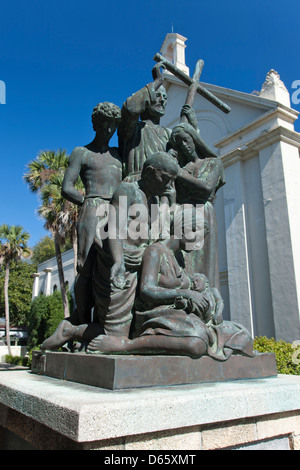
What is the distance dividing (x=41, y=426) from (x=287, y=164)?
12017 mm

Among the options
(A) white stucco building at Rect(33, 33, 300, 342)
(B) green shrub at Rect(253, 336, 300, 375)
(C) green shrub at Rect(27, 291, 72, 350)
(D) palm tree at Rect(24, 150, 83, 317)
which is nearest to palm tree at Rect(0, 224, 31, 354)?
(C) green shrub at Rect(27, 291, 72, 350)

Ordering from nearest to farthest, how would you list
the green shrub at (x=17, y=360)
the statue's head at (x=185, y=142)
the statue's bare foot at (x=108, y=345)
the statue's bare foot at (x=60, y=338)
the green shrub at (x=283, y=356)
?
1. the statue's bare foot at (x=108, y=345)
2. the statue's bare foot at (x=60, y=338)
3. the statue's head at (x=185, y=142)
4. the green shrub at (x=283, y=356)
5. the green shrub at (x=17, y=360)

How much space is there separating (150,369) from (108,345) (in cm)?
53

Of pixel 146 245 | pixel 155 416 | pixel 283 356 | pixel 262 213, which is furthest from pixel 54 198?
pixel 155 416

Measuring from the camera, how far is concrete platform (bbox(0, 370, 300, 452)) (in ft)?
5.83

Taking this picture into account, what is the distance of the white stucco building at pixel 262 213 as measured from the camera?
37.8 ft

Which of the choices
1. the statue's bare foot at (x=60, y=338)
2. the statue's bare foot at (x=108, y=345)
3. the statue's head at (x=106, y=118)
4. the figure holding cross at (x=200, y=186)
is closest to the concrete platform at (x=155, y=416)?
the statue's bare foot at (x=108, y=345)

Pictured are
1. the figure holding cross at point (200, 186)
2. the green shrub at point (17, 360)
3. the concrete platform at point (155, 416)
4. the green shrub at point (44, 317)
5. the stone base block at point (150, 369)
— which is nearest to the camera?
the concrete platform at point (155, 416)

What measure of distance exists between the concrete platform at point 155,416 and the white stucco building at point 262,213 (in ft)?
30.2

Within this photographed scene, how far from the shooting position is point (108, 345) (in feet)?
9.40

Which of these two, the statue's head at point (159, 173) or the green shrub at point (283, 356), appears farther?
the green shrub at point (283, 356)

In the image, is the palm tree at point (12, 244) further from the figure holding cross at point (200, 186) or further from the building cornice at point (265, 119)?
the figure holding cross at point (200, 186)

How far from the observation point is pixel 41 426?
2.16 metres

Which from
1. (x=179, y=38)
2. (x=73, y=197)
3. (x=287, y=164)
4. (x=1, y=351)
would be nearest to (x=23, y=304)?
(x=1, y=351)
